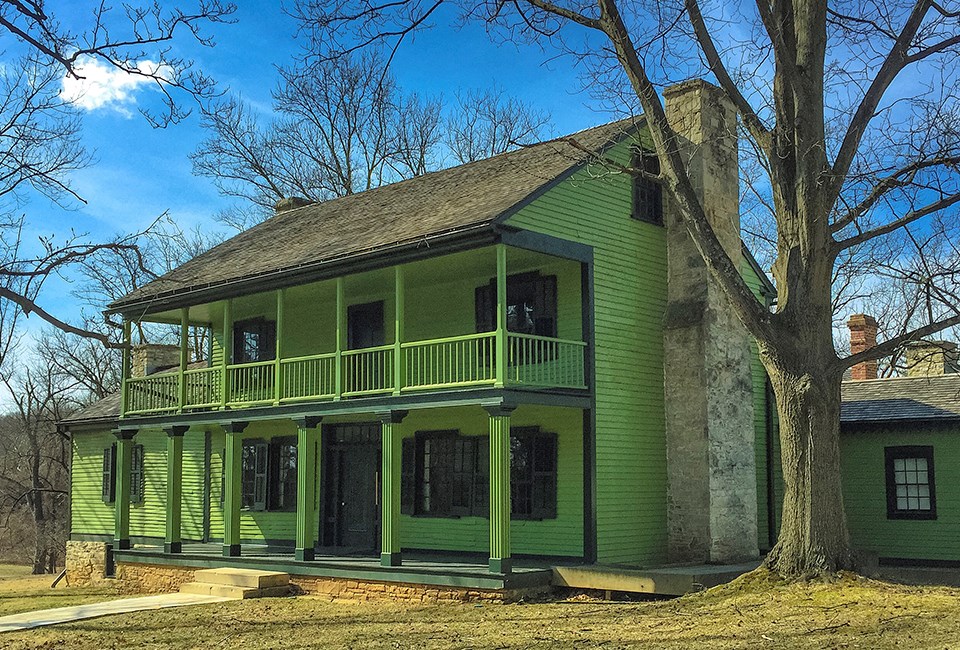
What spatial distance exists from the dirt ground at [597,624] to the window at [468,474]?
2.70 meters

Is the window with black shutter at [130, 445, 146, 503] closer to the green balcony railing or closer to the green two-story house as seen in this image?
the green two-story house

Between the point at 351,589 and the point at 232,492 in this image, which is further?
the point at 232,492

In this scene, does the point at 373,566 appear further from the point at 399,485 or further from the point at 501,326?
the point at 501,326

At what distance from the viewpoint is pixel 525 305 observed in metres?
18.2

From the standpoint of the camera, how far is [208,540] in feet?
80.3

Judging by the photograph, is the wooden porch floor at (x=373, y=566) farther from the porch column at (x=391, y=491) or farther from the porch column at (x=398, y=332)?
the porch column at (x=398, y=332)

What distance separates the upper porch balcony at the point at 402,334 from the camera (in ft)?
55.0

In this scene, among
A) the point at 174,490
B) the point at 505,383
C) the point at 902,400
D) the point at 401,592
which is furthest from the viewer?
the point at 174,490

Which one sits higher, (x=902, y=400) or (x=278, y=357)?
(x=278, y=357)

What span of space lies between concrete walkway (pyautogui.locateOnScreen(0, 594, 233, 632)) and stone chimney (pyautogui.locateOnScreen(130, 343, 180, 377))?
42.7ft

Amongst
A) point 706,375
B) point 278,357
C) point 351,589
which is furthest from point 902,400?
point 278,357

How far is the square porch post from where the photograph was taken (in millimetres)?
15289

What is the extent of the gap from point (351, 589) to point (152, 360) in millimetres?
16428

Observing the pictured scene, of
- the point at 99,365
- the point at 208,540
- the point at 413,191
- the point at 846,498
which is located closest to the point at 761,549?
the point at 846,498
